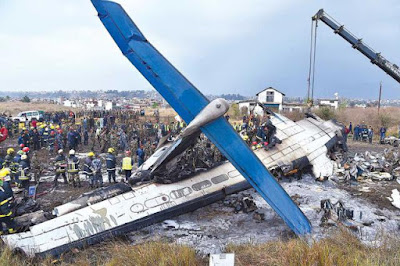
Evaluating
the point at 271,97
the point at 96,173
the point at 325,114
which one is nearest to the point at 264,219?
the point at 96,173

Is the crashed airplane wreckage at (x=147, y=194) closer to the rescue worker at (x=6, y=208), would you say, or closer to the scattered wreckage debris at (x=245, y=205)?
the rescue worker at (x=6, y=208)

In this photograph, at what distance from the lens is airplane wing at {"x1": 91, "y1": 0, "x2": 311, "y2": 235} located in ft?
21.8

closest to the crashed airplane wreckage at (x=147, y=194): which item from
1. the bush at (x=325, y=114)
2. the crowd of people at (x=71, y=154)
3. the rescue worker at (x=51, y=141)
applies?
the crowd of people at (x=71, y=154)

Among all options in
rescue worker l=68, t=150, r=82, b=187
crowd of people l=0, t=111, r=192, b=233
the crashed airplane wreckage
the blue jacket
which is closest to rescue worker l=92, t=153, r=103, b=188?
crowd of people l=0, t=111, r=192, b=233

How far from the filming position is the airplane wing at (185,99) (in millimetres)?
6652

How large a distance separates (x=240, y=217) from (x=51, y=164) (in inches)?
475

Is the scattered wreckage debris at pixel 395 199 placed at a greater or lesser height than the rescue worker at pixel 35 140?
lesser

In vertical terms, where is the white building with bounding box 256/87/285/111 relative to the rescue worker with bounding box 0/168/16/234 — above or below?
above

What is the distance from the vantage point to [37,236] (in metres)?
6.33

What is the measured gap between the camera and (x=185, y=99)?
21.9 ft

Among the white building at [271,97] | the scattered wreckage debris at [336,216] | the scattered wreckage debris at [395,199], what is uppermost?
the white building at [271,97]

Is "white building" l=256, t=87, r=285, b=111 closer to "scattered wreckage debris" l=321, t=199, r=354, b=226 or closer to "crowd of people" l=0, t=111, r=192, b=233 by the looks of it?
"crowd of people" l=0, t=111, r=192, b=233

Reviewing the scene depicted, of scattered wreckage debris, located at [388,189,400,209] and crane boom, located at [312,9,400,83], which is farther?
crane boom, located at [312,9,400,83]

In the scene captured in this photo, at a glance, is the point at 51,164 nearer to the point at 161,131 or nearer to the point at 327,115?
the point at 161,131
